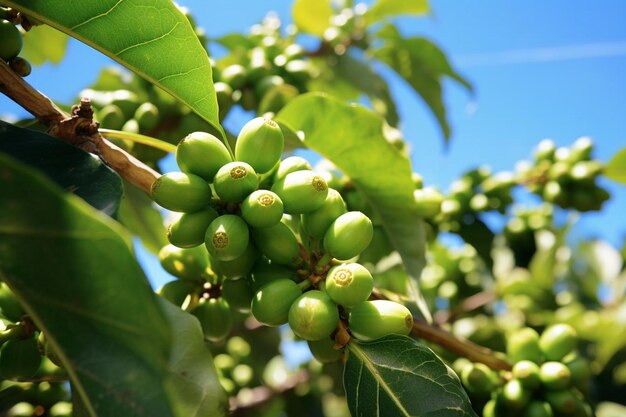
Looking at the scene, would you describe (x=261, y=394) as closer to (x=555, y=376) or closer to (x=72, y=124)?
(x=555, y=376)

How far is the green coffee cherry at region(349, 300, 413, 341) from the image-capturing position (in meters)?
1.30

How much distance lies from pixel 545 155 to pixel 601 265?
1389mm

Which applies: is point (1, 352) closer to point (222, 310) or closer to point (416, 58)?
point (222, 310)

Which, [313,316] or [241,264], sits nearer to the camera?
[313,316]

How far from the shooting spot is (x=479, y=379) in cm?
184

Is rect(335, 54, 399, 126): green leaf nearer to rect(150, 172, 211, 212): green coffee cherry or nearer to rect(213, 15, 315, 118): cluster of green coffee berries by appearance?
rect(213, 15, 315, 118): cluster of green coffee berries

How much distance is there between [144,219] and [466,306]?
6.06ft

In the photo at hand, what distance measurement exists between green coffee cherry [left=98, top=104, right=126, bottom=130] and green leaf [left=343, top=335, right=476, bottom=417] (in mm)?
1240

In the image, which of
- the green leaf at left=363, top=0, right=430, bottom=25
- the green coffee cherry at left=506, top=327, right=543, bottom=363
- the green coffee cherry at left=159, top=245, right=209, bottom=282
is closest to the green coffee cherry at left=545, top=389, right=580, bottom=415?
the green coffee cherry at left=506, top=327, right=543, bottom=363

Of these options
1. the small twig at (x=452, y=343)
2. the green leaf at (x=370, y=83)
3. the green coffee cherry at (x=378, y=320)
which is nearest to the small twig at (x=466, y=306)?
the green leaf at (x=370, y=83)

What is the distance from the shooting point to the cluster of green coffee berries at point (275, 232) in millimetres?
1276

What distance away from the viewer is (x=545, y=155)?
3.03 m

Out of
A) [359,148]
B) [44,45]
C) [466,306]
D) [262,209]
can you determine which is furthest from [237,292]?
[466,306]

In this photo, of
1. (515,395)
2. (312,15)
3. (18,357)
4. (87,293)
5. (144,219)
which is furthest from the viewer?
(312,15)
